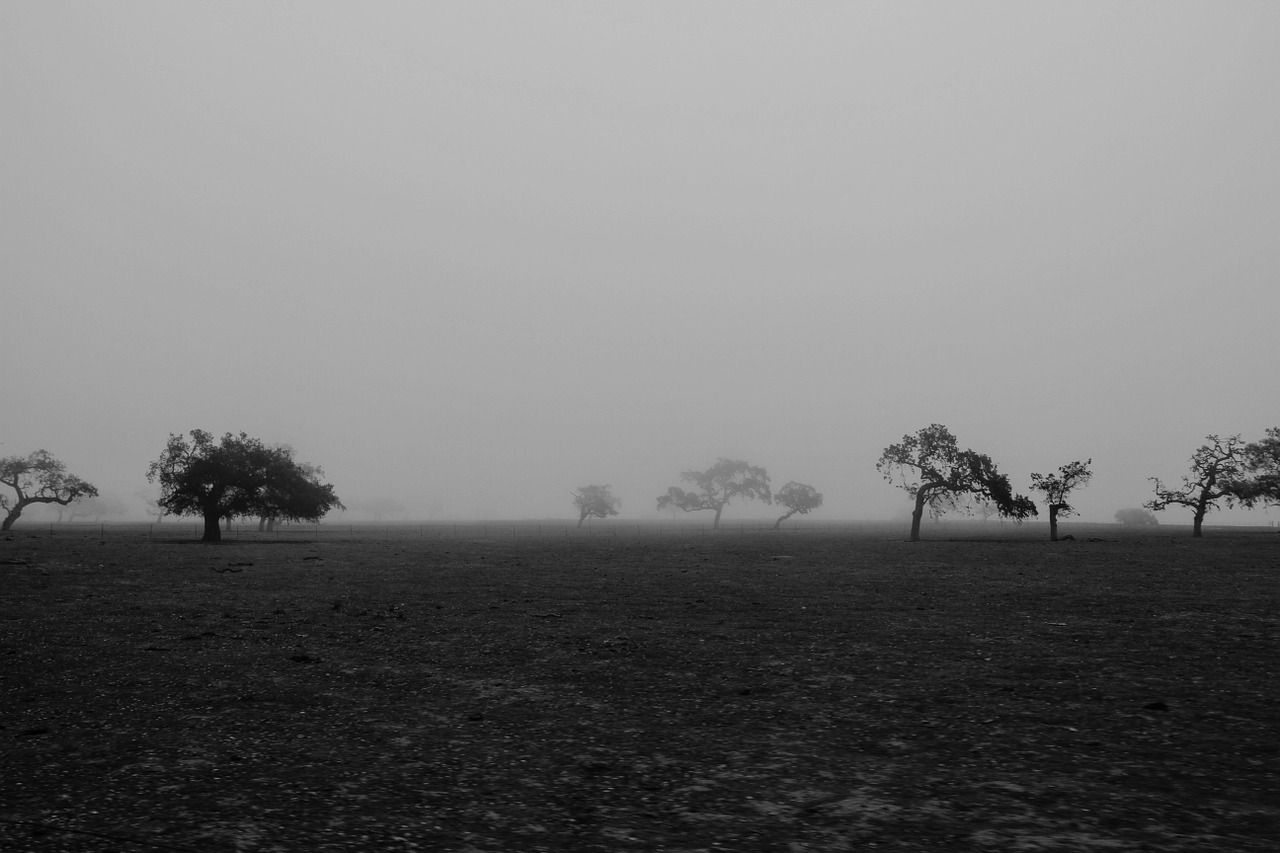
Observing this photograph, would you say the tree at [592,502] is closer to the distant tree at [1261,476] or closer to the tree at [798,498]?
the tree at [798,498]

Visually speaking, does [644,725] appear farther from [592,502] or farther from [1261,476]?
[592,502]

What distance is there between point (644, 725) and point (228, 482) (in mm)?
66926


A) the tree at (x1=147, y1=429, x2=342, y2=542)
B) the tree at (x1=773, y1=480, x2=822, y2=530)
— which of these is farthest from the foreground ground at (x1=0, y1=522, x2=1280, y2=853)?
the tree at (x1=773, y1=480, x2=822, y2=530)

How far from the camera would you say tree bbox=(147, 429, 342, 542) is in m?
66.6

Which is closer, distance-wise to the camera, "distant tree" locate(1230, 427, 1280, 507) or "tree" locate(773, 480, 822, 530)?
"distant tree" locate(1230, 427, 1280, 507)

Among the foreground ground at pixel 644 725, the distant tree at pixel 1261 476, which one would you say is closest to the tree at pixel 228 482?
the foreground ground at pixel 644 725

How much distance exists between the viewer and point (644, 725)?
10852 mm

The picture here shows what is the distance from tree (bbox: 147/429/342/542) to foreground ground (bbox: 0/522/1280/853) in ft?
151

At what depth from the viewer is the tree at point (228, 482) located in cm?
6656

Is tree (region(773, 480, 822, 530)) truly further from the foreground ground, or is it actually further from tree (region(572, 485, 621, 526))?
the foreground ground

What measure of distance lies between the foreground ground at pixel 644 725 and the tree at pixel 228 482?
46.1 m

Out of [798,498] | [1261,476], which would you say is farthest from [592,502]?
[1261,476]

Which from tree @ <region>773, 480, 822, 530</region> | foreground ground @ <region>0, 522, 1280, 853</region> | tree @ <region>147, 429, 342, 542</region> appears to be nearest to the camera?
foreground ground @ <region>0, 522, 1280, 853</region>

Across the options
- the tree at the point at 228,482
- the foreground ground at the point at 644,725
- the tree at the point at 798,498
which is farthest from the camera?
the tree at the point at 798,498
